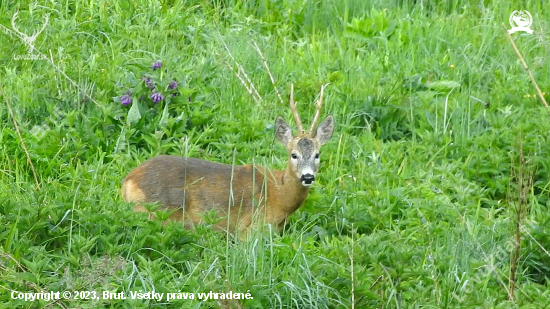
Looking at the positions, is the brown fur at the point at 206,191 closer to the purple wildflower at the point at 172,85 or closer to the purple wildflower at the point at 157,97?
the purple wildflower at the point at 157,97

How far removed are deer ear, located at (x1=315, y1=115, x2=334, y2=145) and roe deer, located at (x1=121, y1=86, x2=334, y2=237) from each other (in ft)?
0.78

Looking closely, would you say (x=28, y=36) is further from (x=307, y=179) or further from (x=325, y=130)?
(x=307, y=179)

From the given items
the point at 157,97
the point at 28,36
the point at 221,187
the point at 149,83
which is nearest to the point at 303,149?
the point at 221,187

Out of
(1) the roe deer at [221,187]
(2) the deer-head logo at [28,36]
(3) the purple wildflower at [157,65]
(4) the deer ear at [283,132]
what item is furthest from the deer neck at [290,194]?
(2) the deer-head logo at [28,36]

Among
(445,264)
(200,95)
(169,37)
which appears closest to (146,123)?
(200,95)

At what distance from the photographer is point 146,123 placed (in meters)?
6.78

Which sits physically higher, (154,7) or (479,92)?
(154,7)

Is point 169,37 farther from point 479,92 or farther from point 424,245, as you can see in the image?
point 424,245

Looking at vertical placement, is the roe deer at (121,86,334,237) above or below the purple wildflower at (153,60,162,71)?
below

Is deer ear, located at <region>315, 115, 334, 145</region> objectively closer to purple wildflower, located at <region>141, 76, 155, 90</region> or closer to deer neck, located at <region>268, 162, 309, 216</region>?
deer neck, located at <region>268, 162, 309, 216</region>

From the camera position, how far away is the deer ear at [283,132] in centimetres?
630

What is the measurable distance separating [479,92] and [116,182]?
309 cm

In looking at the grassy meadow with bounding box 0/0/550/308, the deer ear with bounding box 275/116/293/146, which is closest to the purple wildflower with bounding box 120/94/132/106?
the grassy meadow with bounding box 0/0/550/308

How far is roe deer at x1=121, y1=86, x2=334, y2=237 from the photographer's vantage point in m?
5.89
